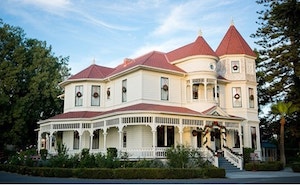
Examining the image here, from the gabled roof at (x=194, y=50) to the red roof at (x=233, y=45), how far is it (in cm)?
353

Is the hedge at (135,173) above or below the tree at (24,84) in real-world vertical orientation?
below

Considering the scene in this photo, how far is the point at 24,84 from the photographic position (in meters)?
39.6

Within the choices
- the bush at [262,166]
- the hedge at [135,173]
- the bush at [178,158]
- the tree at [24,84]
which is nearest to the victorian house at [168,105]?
the bush at [262,166]

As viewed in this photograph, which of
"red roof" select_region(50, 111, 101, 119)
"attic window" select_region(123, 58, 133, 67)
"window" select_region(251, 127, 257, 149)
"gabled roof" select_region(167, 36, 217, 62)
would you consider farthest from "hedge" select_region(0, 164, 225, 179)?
"attic window" select_region(123, 58, 133, 67)

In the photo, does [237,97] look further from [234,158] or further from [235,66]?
[234,158]

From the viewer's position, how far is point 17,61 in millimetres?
38812

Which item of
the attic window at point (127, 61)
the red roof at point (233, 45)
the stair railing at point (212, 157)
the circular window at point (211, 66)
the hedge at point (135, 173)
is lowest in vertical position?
the hedge at point (135, 173)

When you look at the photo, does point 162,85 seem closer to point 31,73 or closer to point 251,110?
point 251,110

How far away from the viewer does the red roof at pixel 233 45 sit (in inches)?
1289

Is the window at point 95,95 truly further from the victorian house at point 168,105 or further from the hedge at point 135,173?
A: the hedge at point 135,173

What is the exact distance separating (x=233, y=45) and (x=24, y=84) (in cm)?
2519

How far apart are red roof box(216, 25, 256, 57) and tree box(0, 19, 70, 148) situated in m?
21.0

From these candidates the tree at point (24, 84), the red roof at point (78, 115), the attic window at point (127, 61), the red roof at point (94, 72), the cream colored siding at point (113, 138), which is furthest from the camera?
the tree at point (24, 84)

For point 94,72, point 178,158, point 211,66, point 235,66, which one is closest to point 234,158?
point 178,158
